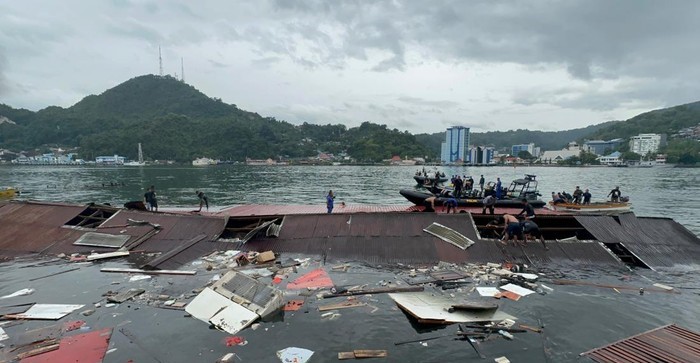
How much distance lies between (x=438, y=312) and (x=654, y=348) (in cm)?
560

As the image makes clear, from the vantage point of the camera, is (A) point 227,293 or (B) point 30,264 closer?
(A) point 227,293

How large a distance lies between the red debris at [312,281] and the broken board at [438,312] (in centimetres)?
297

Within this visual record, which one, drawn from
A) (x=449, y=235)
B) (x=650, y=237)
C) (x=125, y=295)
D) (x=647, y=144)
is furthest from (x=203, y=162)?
(x=647, y=144)

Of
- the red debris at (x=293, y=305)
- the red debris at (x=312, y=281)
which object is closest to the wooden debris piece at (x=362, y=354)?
the red debris at (x=293, y=305)

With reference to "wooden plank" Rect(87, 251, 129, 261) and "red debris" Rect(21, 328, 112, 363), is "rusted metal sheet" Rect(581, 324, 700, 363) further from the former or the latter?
"wooden plank" Rect(87, 251, 129, 261)

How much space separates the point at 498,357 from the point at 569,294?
5.90 metres

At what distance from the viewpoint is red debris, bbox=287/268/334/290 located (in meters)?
13.6

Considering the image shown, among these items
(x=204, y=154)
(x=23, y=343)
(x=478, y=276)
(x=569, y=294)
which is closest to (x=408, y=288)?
(x=478, y=276)

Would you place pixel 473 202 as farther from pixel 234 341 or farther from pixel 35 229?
pixel 35 229

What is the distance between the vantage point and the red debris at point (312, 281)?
13.6 meters

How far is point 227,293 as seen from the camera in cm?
1193

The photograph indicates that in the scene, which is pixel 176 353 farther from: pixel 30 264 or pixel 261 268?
pixel 30 264

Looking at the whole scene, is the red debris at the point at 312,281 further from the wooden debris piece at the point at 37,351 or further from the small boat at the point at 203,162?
the small boat at the point at 203,162

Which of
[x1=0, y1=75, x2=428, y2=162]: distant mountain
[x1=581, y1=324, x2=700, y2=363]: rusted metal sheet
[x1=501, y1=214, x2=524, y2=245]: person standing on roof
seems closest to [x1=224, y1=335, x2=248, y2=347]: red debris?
[x1=581, y1=324, x2=700, y2=363]: rusted metal sheet
